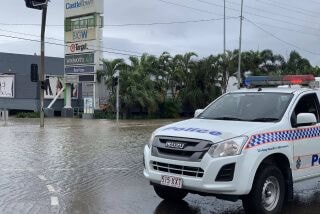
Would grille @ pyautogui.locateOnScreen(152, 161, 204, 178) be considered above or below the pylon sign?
below

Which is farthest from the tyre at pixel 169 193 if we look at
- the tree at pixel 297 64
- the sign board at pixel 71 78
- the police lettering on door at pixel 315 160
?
the tree at pixel 297 64

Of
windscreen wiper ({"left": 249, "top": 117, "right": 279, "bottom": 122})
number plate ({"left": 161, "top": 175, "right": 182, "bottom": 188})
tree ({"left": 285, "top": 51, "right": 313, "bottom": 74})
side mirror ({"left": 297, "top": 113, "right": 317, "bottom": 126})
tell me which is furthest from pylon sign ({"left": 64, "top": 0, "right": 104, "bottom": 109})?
number plate ({"left": 161, "top": 175, "right": 182, "bottom": 188})

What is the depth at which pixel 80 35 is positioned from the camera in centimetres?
4294

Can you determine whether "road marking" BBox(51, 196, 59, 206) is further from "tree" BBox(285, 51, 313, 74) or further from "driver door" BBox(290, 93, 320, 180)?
"tree" BBox(285, 51, 313, 74)

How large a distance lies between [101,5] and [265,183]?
36858 millimetres

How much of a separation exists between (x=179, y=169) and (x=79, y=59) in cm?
3682

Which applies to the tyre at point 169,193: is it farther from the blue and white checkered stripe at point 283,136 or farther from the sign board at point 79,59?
the sign board at point 79,59

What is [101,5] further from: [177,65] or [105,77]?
[177,65]

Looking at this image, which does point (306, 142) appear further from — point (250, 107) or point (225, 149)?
point (225, 149)

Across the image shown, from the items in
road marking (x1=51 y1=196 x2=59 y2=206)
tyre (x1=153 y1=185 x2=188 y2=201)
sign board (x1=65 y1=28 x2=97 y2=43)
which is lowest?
road marking (x1=51 y1=196 x2=59 y2=206)

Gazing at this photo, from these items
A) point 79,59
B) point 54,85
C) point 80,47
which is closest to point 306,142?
point 79,59

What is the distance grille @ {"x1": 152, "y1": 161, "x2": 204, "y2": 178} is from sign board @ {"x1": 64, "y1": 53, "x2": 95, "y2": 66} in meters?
35.4

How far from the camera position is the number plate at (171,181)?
22.6 ft

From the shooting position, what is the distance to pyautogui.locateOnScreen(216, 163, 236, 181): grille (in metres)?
6.62
